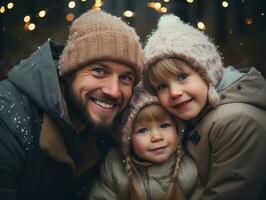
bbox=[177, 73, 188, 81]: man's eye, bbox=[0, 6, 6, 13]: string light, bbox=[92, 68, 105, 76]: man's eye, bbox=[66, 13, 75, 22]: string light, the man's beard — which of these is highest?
bbox=[0, 6, 6, 13]: string light

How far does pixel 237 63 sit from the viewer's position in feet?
17.1

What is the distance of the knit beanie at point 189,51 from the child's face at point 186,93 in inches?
1.5

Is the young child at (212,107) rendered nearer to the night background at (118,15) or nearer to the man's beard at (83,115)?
the man's beard at (83,115)

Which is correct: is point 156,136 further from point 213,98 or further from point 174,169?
point 213,98

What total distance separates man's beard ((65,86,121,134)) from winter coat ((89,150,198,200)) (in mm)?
230

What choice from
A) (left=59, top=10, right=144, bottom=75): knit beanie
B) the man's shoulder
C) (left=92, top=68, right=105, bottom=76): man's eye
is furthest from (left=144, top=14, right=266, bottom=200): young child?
the man's shoulder

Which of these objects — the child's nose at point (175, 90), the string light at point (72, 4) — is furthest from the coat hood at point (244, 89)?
the string light at point (72, 4)

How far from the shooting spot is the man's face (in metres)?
2.46

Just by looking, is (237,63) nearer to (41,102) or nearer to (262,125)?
(262,125)

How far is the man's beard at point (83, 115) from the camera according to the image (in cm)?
249

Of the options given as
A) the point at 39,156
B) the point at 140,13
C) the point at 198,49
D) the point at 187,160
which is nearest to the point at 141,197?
the point at 187,160

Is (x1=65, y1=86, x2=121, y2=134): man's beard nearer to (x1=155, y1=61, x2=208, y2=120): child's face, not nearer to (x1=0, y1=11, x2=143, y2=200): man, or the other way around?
(x1=0, y1=11, x2=143, y2=200): man

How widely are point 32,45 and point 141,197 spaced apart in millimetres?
2706

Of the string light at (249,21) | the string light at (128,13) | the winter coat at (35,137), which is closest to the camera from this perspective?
the winter coat at (35,137)
